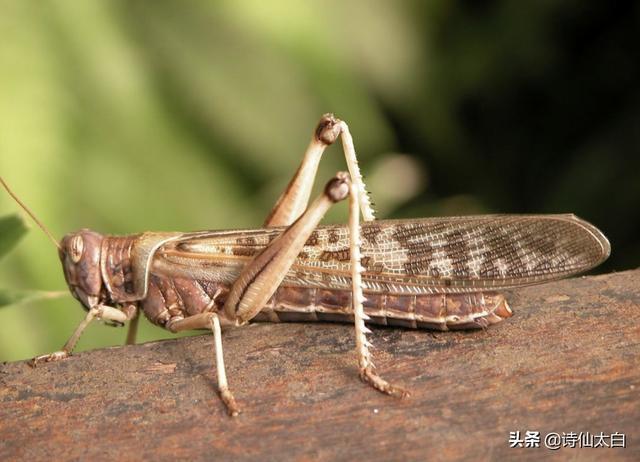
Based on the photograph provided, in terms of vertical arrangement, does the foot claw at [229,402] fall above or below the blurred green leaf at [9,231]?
below

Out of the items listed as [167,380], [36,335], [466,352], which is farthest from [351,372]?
[36,335]

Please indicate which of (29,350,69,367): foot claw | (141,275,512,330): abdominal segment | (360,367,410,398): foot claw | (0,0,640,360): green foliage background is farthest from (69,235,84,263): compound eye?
(360,367,410,398): foot claw

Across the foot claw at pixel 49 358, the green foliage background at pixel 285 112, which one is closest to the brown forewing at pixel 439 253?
the foot claw at pixel 49 358

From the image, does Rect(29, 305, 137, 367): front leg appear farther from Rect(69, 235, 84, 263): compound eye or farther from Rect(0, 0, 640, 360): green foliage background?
Rect(0, 0, 640, 360): green foliage background

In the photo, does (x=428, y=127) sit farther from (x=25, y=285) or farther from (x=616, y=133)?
(x=25, y=285)

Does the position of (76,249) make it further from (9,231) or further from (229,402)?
(229,402)

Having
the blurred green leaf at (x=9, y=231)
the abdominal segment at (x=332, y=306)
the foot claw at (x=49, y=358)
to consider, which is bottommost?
the foot claw at (x=49, y=358)

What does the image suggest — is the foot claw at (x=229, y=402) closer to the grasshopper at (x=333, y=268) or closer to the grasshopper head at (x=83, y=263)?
the grasshopper at (x=333, y=268)
